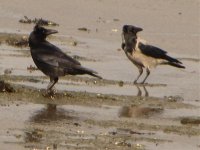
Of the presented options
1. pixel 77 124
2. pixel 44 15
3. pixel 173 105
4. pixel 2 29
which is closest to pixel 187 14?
pixel 44 15

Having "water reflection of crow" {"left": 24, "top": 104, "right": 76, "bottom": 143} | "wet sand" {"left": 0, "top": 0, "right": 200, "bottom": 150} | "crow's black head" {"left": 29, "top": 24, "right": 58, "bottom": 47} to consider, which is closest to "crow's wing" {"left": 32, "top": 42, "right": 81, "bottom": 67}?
"crow's black head" {"left": 29, "top": 24, "right": 58, "bottom": 47}

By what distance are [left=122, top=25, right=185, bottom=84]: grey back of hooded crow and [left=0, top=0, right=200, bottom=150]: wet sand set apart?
8.1 inches

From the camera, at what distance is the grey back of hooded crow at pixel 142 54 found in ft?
49.6

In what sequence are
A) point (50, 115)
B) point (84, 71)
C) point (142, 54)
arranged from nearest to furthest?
point (50, 115), point (84, 71), point (142, 54)

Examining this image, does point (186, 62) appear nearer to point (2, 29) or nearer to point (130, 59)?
point (130, 59)

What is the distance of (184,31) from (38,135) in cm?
1048

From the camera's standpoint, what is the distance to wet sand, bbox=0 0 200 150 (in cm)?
989

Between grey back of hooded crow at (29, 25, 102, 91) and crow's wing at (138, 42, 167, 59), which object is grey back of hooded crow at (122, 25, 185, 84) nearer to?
crow's wing at (138, 42, 167, 59)

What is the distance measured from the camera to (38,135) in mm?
9664

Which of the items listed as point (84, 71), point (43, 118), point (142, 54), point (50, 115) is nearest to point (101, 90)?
point (84, 71)

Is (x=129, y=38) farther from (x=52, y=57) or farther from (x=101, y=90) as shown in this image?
(x=52, y=57)

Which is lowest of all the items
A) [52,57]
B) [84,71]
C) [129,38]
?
[84,71]

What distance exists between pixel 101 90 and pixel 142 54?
2531 mm

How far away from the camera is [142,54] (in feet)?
50.1
